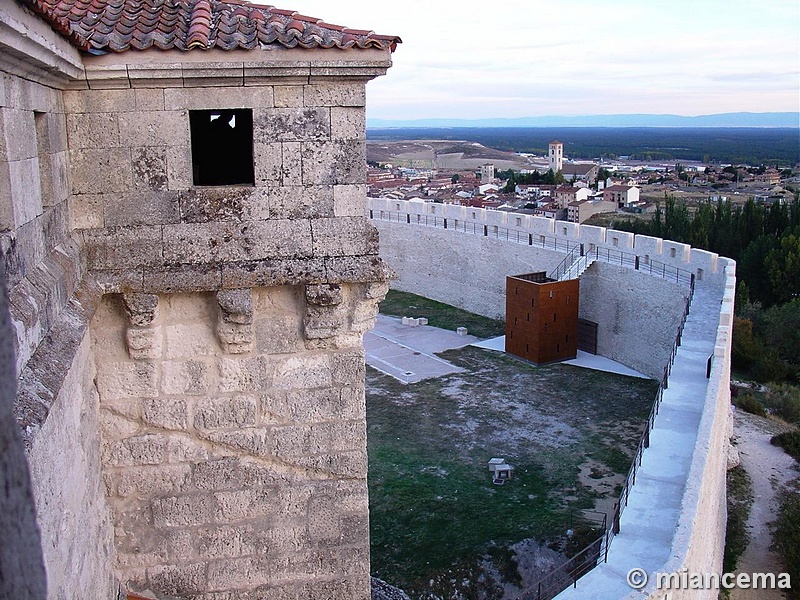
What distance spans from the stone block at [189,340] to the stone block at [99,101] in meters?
1.14

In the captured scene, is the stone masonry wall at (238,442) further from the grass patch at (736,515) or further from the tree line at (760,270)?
the tree line at (760,270)

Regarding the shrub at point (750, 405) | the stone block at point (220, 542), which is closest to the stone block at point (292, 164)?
the stone block at point (220, 542)

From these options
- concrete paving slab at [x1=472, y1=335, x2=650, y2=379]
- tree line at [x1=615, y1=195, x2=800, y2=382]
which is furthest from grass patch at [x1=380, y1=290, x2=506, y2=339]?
tree line at [x1=615, y1=195, x2=800, y2=382]

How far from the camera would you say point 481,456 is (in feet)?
41.9

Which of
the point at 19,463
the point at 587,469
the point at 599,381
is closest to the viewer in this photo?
the point at 19,463

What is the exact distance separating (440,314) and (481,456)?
427 inches

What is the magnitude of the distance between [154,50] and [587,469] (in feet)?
33.3

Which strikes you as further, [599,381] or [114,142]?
[599,381]

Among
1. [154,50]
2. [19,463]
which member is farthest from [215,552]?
[19,463]

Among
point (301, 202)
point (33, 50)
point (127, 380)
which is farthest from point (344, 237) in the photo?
point (33, 50)

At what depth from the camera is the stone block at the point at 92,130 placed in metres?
3.95

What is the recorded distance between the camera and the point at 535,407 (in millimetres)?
15148

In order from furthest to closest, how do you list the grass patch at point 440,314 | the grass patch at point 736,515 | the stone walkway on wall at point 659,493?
the grass patch at point 440,314 < the grass patch at point 736,515 < the stone walkway on wall at point 659,493

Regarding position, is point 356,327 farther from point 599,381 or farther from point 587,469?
point 599,381
